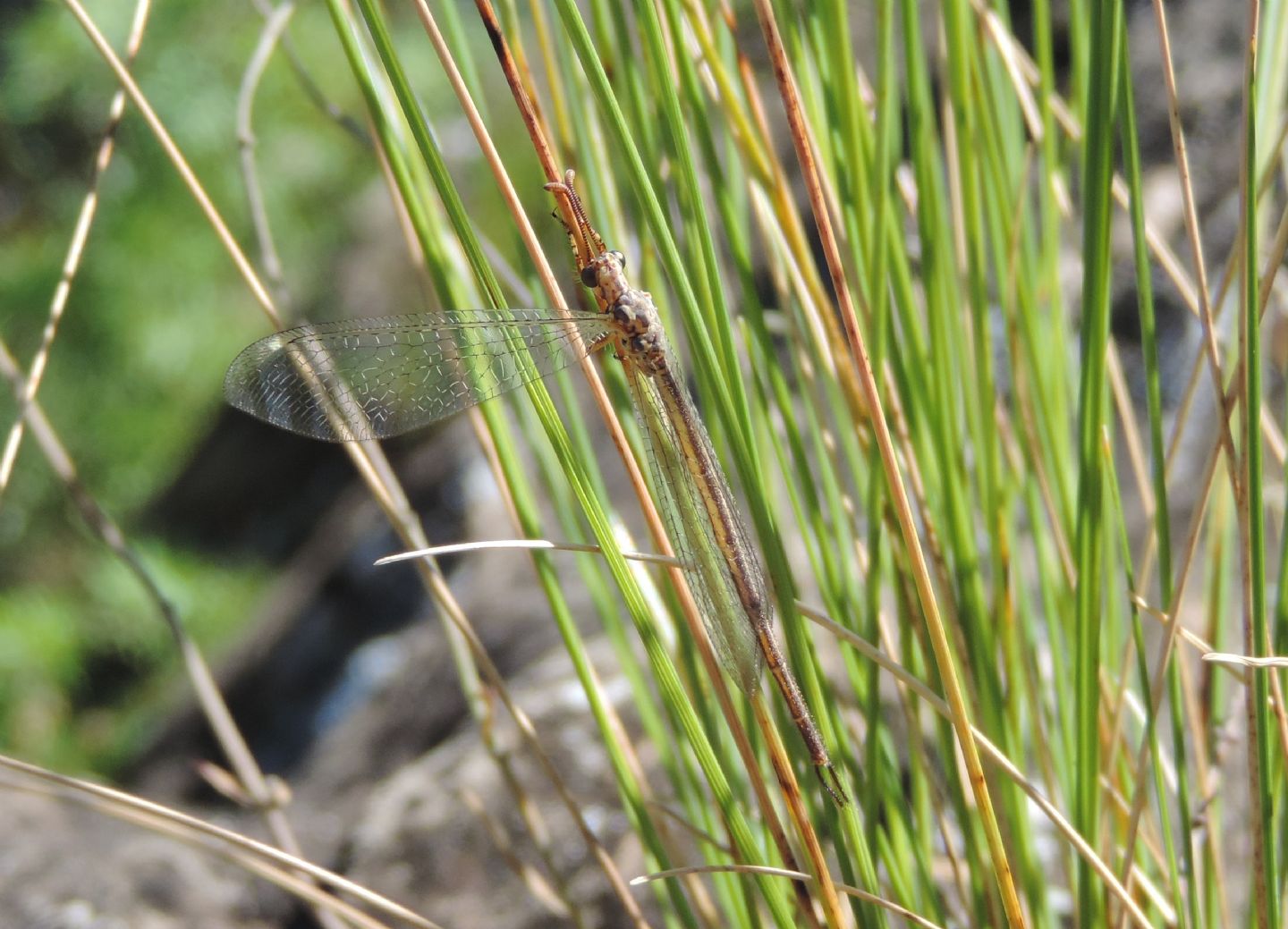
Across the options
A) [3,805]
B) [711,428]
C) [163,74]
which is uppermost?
[163,74]

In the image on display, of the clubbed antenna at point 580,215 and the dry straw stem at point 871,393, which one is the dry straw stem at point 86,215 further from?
the dry straw stem at point 871,393

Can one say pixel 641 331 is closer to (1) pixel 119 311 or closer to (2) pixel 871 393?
(2) pixel 871 393

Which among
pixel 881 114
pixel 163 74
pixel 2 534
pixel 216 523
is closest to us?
pixel 881 114

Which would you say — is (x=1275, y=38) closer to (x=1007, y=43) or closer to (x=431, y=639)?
(x=1007, y=43)

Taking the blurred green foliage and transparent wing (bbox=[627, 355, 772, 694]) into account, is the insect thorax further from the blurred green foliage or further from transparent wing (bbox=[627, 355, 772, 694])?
the blurred green foliage

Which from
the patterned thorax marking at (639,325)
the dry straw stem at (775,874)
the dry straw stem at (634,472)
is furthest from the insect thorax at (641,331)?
the dry straw stem at (775,874)

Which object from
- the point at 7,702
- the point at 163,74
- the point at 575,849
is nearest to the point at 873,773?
the point at 575,849

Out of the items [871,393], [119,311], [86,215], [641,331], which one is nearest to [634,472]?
[871,393]

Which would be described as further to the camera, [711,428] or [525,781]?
[525,781]
